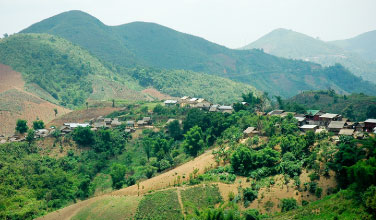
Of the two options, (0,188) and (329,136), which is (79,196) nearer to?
(0,188)

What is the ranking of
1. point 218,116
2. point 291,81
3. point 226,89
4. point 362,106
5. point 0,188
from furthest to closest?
point 291,81
point 226,89
point 362,106
point 218,116
point 0,188

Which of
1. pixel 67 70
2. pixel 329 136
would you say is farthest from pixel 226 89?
pixel 329 136

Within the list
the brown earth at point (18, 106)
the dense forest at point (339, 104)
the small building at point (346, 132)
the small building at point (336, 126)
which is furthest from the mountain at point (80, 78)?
the small building at point (346, 132)

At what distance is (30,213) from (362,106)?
205ft

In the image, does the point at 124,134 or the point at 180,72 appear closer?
the point at 124,134

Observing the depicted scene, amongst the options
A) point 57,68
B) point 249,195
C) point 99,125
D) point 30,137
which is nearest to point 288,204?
point 249,195

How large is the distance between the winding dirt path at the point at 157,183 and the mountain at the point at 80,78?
2425 inches

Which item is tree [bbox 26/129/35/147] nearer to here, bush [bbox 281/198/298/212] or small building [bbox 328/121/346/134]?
bush [bbox 281/198/298/212]

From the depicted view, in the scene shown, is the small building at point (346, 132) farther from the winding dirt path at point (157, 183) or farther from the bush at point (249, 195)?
the winding dirt path at point (157, 183)

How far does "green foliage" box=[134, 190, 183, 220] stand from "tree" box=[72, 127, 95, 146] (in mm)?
25226

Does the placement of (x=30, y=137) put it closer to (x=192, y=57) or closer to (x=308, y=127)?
(x=308, y=127)

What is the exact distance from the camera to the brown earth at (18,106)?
7788 cm

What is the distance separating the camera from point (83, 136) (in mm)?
61125

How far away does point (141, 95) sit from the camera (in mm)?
110625
